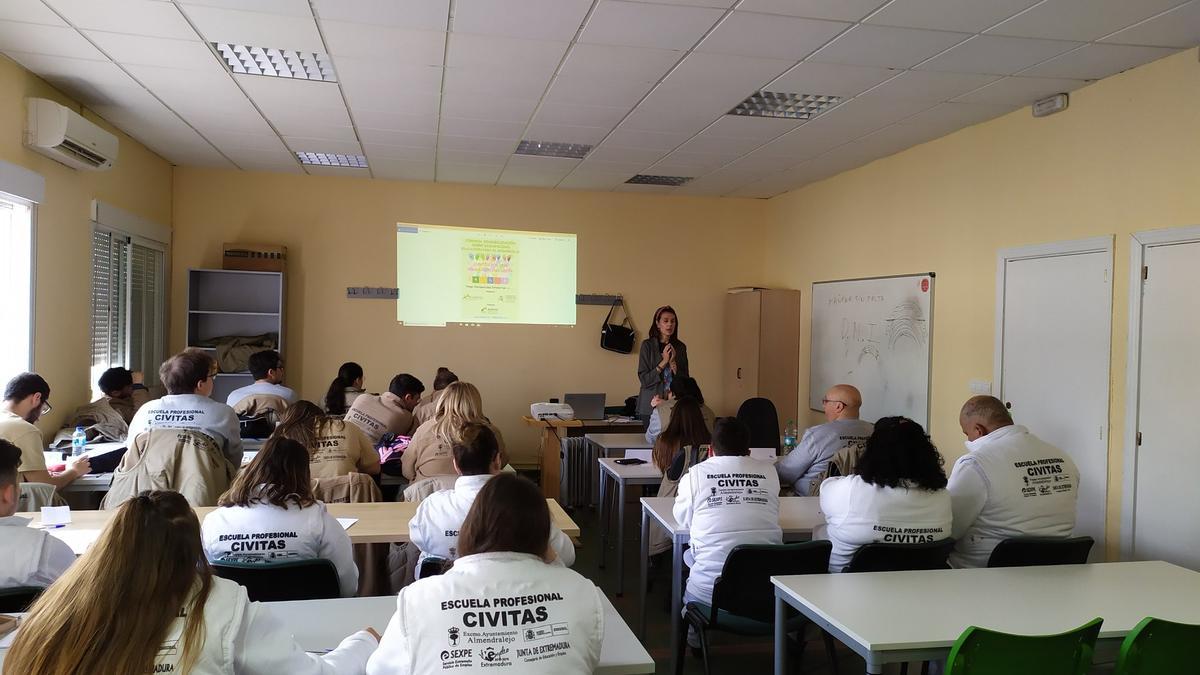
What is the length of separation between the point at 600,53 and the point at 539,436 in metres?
4.78

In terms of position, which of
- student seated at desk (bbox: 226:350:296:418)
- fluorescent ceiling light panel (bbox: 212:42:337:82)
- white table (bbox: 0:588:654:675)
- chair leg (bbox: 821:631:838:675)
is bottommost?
chair leg (bbox: 821:631:838:675)

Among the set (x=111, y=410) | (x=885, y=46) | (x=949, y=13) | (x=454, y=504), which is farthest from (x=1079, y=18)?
(x=111, y=410)

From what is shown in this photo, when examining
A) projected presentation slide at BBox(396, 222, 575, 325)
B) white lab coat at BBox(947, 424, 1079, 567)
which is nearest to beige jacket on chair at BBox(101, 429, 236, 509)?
white lab coat at BBox(947, 424, 1079, 567)

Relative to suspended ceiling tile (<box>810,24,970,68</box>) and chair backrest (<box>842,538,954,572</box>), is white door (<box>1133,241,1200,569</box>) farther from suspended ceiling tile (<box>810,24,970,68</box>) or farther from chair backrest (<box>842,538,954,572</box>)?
chair backrest (<box>842,538,954,572</box>)

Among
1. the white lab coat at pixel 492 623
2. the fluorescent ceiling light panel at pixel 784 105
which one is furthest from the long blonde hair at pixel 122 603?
the fluorescent ceiling light panel at pixel 784 105

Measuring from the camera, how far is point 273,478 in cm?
237

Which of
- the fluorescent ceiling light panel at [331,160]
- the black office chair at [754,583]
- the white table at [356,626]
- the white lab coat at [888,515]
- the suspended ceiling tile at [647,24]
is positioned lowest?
the black office chair at [754,583]

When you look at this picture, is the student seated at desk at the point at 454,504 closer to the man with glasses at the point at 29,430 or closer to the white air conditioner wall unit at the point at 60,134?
the man with glasses at the point at 29,430

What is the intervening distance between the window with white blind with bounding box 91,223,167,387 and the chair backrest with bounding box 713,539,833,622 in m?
5.08

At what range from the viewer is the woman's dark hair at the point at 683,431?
13.3 ft

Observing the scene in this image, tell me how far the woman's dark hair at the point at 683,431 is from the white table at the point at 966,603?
154 centimetres

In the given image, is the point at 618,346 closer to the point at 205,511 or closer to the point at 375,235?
the point at 375,235

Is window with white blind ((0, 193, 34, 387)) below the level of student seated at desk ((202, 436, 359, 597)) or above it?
above

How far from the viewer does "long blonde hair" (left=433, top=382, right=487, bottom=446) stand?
12.8 ft
